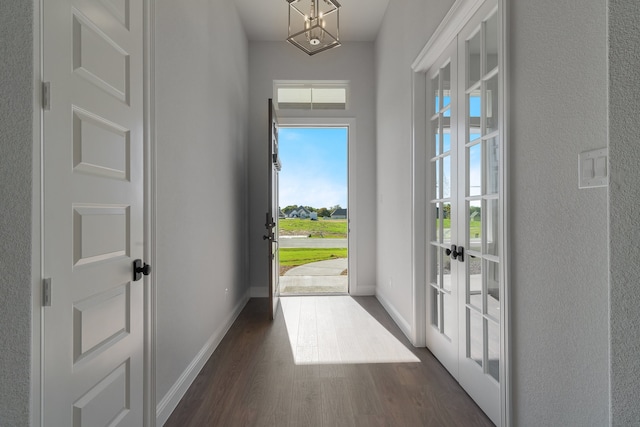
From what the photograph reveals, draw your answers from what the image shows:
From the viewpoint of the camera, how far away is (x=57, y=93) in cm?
106

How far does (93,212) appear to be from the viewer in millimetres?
→ 1265

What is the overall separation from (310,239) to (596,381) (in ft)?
23.6

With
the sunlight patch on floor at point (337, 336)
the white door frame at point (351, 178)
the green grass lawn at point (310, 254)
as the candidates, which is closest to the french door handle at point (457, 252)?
the sunlight patch on floor at point (337, 336)

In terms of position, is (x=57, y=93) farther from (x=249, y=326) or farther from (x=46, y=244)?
(x=249, y=326)

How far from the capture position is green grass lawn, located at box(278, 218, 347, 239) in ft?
26.9

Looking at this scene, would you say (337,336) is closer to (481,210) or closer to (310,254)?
(481,210)

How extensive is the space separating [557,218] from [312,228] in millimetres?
7043

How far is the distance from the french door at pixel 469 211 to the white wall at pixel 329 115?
6.24 feet

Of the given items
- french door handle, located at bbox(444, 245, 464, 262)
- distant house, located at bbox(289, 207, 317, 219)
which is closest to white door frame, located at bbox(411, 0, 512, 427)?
french door handle, located at bbox(444, 245, 464, 262)

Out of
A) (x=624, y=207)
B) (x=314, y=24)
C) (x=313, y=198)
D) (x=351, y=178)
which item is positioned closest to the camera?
(x=624, y=207)

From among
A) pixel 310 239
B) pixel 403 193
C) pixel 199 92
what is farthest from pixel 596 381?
pixel 310 239

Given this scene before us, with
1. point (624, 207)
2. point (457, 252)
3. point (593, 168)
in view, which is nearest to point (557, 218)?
point (593, 168)

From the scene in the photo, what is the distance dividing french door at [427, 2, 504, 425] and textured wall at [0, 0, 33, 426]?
181 centimetres

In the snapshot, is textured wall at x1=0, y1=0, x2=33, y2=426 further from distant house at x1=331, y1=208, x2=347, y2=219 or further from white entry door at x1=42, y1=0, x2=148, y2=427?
distant house at x1=331, y1=208, x2=347, y2=219
